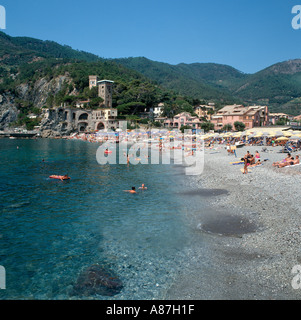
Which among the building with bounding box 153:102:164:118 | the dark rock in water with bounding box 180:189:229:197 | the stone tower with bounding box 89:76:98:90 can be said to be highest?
the stone tower with bounding box 89:76:98:90

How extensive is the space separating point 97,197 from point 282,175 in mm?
12443

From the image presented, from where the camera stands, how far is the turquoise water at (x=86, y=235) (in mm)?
7742

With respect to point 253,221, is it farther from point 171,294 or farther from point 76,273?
point 76,273

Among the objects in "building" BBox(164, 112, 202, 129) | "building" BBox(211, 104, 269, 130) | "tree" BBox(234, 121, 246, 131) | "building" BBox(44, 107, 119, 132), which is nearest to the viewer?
"tree" BBox(234, 121, 246, 131)

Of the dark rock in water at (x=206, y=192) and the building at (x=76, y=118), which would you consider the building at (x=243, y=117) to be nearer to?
the building at (x=76, y=118)

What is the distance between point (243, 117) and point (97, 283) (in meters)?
69.0

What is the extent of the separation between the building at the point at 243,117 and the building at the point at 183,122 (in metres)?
5.77

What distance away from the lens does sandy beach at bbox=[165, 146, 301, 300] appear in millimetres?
7039

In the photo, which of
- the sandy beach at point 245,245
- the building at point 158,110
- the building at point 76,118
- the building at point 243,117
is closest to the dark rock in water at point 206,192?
the sandy beach at point 245,245

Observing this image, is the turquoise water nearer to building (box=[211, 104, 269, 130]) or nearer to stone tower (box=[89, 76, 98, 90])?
building (box=[211, 104, 269, 130])

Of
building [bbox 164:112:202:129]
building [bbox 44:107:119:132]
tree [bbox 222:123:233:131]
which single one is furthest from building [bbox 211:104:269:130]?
building [bbox 44:107:119:132]

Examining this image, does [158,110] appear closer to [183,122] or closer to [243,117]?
[183,122]

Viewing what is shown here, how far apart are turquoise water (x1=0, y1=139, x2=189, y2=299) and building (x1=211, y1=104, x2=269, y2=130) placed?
5478 centimetres

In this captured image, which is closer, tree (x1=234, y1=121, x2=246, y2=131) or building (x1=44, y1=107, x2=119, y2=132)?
tree (x1=234, y1=121, x2=246, y2=131)
